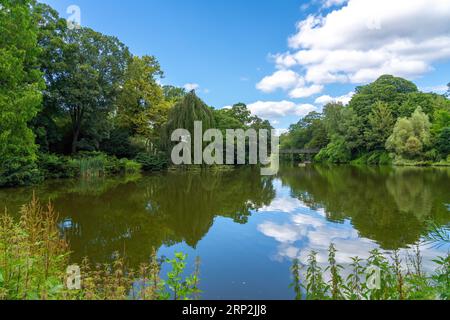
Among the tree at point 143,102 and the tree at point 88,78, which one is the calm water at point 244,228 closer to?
the tree at point 88,78

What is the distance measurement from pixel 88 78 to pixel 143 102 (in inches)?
261

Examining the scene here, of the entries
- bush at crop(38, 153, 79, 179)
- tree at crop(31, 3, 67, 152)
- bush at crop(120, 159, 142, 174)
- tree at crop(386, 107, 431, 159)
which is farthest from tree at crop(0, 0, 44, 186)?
tree at crop(386, 107, 431, 159)

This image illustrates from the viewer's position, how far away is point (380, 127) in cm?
3891

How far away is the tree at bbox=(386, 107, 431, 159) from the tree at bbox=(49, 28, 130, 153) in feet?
99.0

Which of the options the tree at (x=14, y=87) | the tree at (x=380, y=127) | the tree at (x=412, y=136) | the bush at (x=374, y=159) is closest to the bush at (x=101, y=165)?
the tree at (x=14, y=87)

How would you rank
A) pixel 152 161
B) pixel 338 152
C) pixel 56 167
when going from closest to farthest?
pixel 56 167
pixel 152 161
pixel 338 152

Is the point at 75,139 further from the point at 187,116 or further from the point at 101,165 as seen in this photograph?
the point at 187,116

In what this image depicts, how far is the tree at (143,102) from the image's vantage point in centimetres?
2600

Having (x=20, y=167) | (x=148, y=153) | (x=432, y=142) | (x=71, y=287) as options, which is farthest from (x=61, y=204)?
(x=432, y=142)

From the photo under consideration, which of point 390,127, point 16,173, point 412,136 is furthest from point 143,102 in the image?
point 390,127

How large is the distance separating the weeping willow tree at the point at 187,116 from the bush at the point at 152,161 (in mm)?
1978
